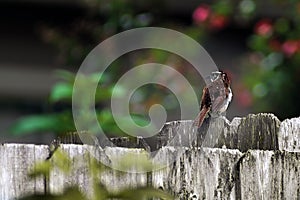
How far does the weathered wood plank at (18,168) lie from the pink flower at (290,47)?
148 inches

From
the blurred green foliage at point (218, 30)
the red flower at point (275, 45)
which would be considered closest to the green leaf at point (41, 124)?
the blurred green foliage at point (218, 30)

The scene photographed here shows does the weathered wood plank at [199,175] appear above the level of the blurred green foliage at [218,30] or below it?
below

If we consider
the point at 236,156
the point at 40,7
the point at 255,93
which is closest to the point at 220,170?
the point at 236,156

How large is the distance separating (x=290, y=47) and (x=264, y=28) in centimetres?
26

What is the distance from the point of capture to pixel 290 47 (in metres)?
4.94

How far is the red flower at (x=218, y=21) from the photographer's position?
5.20m

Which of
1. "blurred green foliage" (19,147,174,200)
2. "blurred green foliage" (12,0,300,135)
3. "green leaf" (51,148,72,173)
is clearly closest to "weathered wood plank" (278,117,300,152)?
"blurred green foliage" (19,147,174,200)

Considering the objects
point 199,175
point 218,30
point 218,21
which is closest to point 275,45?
point 218,21

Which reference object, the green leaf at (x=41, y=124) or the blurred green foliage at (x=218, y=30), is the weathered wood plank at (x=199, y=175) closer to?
the green leaf at (x=41, y=124)

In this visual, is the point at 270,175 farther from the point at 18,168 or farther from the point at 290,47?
the point at 290,47

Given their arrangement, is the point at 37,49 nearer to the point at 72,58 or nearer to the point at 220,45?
the point at 72,58

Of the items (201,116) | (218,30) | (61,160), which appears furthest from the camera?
(218,30)

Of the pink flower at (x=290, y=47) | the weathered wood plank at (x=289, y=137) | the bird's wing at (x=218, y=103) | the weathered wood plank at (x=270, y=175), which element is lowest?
the weathered wood plank at (x=270, y=175)

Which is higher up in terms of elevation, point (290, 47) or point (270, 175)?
point (290, 47)
